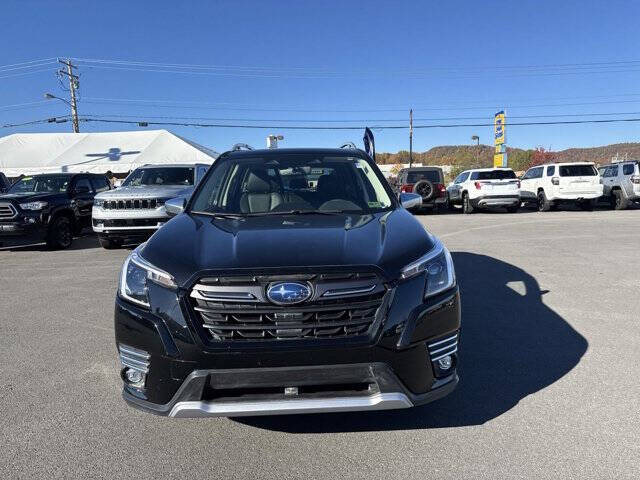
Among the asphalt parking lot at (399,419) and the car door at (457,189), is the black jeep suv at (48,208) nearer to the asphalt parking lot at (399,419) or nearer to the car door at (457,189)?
the asphalt parking lot at (399,419)

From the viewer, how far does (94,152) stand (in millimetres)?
27375

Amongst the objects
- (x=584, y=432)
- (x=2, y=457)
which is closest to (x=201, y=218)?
(x=2, y=457)

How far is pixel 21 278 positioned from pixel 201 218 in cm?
573

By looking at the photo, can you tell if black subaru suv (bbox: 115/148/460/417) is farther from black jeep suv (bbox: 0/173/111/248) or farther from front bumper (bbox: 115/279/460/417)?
black jeep suv (bbox: 0/173/111/248)

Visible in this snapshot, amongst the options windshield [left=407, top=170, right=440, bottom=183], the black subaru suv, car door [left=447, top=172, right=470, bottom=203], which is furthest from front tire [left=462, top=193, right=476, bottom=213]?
the black subaru suv

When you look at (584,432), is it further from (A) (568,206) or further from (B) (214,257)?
(A) (568,206)

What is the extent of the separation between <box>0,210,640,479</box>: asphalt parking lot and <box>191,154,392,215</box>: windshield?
1.53 m

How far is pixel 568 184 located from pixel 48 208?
16826 millimetres

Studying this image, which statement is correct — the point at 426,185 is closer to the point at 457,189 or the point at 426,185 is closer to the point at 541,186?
the point at 457,189

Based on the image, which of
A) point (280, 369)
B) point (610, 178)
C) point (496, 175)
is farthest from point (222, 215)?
point (610, 178)

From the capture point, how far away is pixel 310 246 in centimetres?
269

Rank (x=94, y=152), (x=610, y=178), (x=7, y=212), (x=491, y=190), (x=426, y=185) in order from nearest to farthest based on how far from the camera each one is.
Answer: (x=7, y=212) → (x=491, y=190) → (x=426, y=185) → (x=610, y=178) → (x=94, y=152)

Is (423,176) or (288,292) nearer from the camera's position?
(288,292)

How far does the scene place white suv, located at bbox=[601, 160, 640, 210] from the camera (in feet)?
57.9
